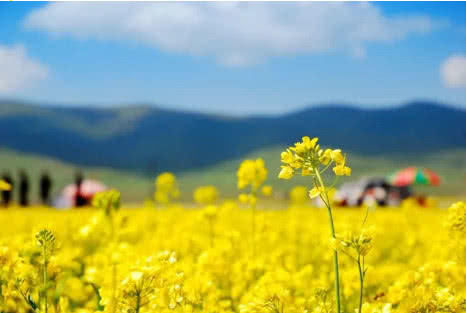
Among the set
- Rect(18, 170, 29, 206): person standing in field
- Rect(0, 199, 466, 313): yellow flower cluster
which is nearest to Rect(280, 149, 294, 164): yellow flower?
Rect(0, 199, 466, 313): yellow flower cluster

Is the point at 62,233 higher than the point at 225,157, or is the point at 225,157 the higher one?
the point at 225,157

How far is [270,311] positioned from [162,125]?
18895 centimetres

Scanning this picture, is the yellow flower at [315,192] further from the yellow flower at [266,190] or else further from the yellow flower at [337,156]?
the yellow flower at [266,190]

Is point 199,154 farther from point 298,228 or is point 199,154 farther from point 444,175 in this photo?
point 298,228

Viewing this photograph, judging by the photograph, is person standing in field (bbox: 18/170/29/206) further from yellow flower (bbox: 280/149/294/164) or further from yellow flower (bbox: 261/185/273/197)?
yellow flower (bbox: 280/149/294/164)

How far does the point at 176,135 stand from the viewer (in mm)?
181125

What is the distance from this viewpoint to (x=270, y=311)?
2.08 m

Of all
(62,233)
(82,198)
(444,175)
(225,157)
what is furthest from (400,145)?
(62,233)

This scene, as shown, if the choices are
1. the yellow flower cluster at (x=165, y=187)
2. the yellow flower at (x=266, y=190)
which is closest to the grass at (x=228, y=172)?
the yellow flower cluster at (x=165, y=187)

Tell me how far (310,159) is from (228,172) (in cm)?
12726

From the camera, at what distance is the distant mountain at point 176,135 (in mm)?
160875

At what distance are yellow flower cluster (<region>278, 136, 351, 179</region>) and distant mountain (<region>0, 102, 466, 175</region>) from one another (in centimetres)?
14175

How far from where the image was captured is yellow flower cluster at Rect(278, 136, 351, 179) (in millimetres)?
1902

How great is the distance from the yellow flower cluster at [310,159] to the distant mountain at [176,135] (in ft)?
465
